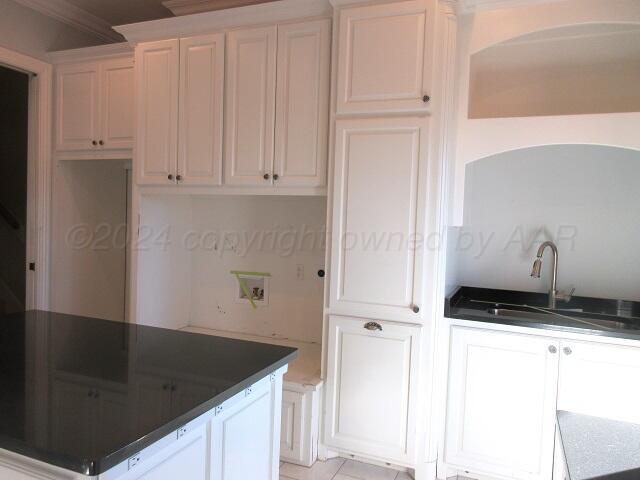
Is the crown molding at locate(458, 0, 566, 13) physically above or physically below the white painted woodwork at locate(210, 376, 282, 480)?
above

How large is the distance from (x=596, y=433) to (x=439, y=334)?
1295 mm

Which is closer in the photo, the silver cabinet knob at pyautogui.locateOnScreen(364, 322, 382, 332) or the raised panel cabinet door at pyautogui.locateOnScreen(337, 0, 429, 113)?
the raised panel cabinet door at pyautogui.locateOnScreen(337, 0, 429, 113)

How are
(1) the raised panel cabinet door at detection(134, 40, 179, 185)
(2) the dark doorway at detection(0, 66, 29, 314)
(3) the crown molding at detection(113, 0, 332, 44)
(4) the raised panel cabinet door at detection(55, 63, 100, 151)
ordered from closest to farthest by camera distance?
(3) the crown molding at detection(113, 0, 332, 44), (1) the raised panel cabinet door at detection(134, 40, 179, 185), (4) the raised panel cabinet door at detection(55, 63, 100, 151), (2) the dark doorway at detection(0, 66, 29, 314)

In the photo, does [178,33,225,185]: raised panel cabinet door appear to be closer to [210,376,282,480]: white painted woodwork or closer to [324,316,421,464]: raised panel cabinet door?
[324,316,421,464]: raised panel cabinet door

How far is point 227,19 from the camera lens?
2.58m

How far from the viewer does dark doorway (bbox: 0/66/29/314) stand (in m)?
3.26

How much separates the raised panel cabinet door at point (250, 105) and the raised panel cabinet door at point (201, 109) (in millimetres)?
64

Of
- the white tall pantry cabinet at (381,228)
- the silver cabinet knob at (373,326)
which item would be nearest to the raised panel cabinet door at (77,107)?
the white tall pantry cabinet at (381,228)

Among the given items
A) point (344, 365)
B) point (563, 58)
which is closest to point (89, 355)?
point (344, 365)

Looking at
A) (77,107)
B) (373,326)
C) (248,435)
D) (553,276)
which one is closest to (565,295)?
(553,276)

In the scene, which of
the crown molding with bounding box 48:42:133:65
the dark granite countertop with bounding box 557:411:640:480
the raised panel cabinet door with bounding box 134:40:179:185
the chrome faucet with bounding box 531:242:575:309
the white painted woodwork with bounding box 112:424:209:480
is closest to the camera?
the dark granite countertop with bounding box 557:411:640:480

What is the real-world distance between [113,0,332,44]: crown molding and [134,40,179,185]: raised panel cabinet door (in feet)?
0.22

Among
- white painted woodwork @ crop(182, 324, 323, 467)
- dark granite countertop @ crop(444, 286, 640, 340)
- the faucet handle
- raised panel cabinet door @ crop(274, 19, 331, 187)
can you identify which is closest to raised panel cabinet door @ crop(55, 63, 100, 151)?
raised panel cabinet door @ crop(274, 19, 331, 187)

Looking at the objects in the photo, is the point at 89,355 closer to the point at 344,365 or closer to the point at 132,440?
the point at 132,440
